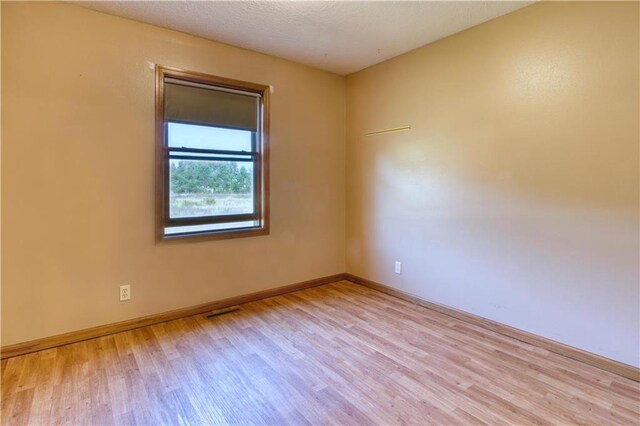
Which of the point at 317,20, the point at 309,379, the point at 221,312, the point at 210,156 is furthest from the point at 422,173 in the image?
the point at 221,312

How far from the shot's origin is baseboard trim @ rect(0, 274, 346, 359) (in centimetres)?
233

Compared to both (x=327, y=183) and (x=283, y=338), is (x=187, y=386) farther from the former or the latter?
(x=327, y=183)

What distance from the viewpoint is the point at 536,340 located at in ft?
8.14

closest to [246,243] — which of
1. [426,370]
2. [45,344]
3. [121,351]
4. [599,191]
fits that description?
[121,351]

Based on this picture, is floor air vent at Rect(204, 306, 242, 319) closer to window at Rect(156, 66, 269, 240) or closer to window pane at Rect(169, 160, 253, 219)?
window at Rect(156, 66, 269, 240)

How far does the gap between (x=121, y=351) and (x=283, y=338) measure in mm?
1146

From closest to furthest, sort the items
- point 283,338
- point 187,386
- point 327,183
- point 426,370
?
point 187,386, point 426,370, point 283,338, point 327,183

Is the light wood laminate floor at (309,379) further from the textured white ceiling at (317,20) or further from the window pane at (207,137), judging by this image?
the textured white ceiling at (317,20)

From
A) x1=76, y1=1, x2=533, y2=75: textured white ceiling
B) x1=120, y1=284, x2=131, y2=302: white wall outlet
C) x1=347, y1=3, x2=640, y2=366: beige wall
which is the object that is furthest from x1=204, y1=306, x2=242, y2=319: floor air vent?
x1=76, y1=1, x2=533, y2=75: textured white ceiling

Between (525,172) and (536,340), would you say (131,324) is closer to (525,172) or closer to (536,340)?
(536,340)

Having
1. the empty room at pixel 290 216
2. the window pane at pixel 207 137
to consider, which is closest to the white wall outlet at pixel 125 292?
the empty room at pixel 290 216

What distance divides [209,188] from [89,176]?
0.93 meters

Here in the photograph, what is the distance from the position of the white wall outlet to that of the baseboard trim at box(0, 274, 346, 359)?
187mm

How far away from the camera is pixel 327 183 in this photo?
3943mm
